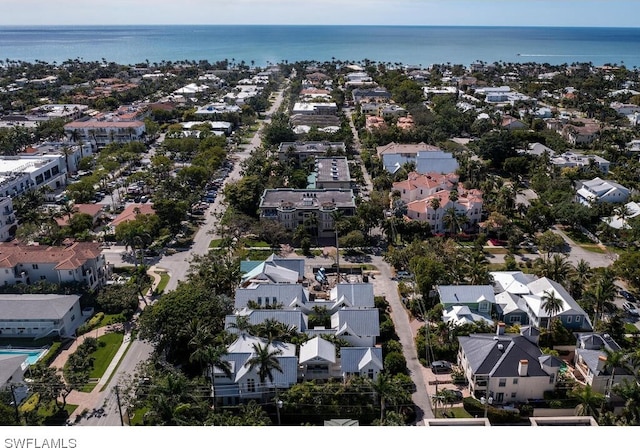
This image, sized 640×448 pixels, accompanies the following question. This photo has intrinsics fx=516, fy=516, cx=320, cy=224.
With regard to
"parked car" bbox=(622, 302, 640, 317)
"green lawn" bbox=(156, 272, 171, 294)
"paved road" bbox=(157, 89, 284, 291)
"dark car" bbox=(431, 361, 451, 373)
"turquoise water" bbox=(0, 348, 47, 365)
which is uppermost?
"parked car" bbox=(622, 302, 640, 317)

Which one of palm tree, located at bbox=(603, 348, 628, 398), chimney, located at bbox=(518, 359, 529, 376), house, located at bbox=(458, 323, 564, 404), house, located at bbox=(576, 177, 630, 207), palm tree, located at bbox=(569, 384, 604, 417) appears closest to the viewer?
palm tree, located at bbox=(569, 384, 604, 417)

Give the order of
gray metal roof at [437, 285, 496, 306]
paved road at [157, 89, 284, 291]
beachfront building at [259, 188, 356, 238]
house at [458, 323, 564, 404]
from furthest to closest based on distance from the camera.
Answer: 1. beachfront building at [259, 188, 356, 238]
2. paved road at [157, 89, 284, 291]
3. gray metal roof at [437, 285, 496, 306]
4. house at [458, 323, 564, 404]

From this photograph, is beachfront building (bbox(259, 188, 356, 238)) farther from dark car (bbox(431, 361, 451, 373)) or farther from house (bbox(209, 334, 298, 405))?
house (bbox(209, 334, 298, 405))

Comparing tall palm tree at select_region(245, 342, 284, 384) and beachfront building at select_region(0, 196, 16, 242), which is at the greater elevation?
tall palm tree at select_region(245, 342, 284, 384)

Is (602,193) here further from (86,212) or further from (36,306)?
(36,306)

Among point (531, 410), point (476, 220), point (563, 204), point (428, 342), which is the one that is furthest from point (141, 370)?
point (563, 204)

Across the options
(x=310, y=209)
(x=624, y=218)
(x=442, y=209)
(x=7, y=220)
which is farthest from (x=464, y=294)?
(x=7, y=220)

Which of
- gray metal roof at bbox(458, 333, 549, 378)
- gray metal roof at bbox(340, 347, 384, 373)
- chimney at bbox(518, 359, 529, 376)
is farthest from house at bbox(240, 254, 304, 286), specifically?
chimney at bbox(518, 359, 529, 376)

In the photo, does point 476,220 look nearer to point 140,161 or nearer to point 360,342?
point 360,342
